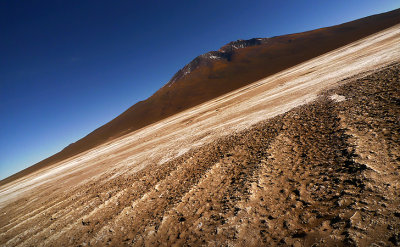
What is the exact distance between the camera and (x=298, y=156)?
3416 mm

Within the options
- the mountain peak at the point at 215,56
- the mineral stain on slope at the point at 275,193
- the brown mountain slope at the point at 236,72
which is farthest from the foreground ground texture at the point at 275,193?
the mountain peak at the point at 215,56

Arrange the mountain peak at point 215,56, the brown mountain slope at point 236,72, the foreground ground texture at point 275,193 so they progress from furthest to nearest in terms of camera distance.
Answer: the mountain peak at point 215,56 < the brown mountain slope at point 236,72 < the foreground ground texture at point 275,193

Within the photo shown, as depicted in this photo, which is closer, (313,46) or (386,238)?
(386,238)

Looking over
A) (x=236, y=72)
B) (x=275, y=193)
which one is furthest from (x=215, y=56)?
(x=275, y=193)

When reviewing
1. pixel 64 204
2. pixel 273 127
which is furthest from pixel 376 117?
pixel 64 204

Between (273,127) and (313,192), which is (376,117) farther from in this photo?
(313,192)

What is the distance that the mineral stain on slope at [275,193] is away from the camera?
1.99 m

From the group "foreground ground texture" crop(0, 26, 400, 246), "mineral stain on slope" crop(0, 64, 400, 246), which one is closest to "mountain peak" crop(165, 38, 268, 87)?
"foreground ground texture" crop(0, 26, 400, 246)

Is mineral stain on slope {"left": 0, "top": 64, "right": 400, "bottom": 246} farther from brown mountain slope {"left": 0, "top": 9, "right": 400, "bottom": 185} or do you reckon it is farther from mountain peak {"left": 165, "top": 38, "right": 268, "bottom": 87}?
mountain peak {"left": 165, "top": 38, "right": 268, "bottom": 87}

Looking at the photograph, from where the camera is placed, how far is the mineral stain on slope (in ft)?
6.53

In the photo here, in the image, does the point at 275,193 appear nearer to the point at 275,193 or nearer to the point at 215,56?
the point at 275,193

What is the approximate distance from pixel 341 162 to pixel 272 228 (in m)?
1.70

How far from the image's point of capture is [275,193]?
2.72 m

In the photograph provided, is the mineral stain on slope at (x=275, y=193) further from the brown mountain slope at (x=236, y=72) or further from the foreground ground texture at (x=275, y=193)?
the brown mountain slope at (x=236, y=72)
